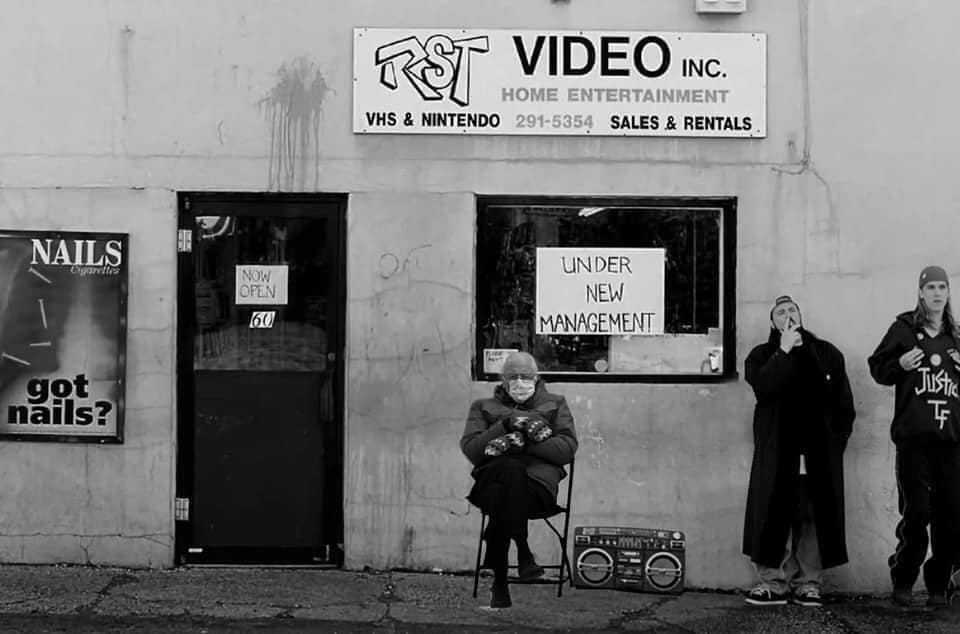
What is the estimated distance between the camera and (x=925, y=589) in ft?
27.2

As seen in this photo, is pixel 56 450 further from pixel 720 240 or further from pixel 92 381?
pixel 720 240

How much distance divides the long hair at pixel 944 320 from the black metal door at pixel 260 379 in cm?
344

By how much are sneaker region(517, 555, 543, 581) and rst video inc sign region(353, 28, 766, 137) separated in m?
2.63

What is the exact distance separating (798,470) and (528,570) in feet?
5.71

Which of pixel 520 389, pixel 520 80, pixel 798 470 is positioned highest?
pixel 520 80

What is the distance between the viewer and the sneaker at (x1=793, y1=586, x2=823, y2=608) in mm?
7941

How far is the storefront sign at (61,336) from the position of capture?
8383 mm

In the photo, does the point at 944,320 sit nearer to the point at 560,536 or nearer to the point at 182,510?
the point at 560,536

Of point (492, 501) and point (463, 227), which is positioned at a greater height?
point (463, 227)

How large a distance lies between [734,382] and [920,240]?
4.76 feet

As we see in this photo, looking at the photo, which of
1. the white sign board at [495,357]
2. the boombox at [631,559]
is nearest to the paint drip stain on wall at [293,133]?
the white sign board at [495,357]

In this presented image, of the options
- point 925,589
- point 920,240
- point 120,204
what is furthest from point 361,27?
point 925,589

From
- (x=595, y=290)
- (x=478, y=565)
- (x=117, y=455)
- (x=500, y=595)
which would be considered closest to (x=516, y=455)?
(x=478, y=565)

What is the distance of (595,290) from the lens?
847 cm
